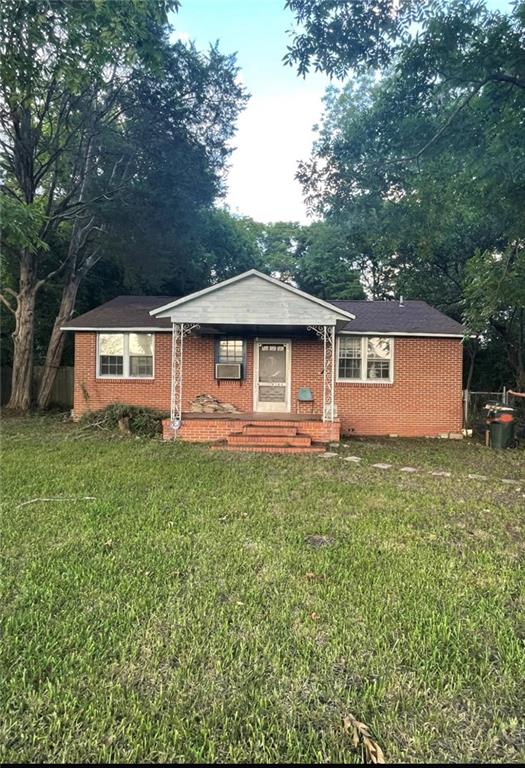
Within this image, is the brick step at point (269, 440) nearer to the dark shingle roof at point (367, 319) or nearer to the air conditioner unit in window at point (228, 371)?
the air conditioner unit in window at point (228, 371)

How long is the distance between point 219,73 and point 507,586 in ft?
53.3

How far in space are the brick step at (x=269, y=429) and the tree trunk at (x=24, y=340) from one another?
900 centimetres

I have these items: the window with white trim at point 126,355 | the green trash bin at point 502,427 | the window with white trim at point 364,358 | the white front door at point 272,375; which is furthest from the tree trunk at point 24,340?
the green trash bin at point 502,427

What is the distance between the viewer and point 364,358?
11.2m

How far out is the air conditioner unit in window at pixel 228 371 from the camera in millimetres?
11141

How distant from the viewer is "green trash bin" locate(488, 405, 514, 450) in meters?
9.45

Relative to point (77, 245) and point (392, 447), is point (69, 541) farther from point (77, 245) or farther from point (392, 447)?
point (77, 245)

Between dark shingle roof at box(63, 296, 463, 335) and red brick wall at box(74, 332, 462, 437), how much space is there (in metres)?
0.38

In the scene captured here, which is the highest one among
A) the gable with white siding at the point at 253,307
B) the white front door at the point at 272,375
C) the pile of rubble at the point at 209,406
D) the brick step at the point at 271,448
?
the gable with white siding at the point at 253,307

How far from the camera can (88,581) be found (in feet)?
9.64

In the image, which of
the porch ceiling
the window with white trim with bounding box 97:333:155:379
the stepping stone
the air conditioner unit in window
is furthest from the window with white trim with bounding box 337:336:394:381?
the stepping stone

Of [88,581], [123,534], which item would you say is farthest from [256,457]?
[88,581]

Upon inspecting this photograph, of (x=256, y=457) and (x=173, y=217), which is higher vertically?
(x=173, y=217)

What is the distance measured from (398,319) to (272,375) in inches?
163
